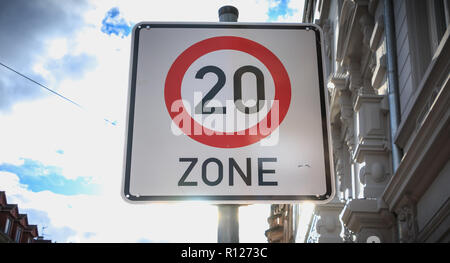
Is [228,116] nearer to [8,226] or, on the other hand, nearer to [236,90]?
[236,90]

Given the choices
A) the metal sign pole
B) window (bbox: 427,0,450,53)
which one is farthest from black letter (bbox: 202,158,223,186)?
window (bbox: 427,0,450,53)

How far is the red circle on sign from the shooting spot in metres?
2.34

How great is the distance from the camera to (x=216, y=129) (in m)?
2.35

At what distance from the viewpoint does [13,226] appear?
149 feet

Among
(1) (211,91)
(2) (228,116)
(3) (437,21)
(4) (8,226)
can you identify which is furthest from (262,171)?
(4) (8,226)

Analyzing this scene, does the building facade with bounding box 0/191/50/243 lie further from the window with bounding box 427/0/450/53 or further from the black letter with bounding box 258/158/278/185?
the black letter with bounding box 258/158/278/185

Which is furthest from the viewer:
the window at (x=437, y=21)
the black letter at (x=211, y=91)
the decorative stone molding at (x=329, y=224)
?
the decorative stone molding at (x=329, y=224)

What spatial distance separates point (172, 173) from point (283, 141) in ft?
1.44

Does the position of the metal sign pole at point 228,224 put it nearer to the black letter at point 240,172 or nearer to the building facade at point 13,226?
the black letter at point 240,172

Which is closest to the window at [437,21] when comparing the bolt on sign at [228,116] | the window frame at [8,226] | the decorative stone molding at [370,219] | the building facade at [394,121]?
the building facade at [394,121]

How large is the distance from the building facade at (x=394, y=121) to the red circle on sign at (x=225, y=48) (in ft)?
12.7

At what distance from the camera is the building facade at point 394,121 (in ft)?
23.0
